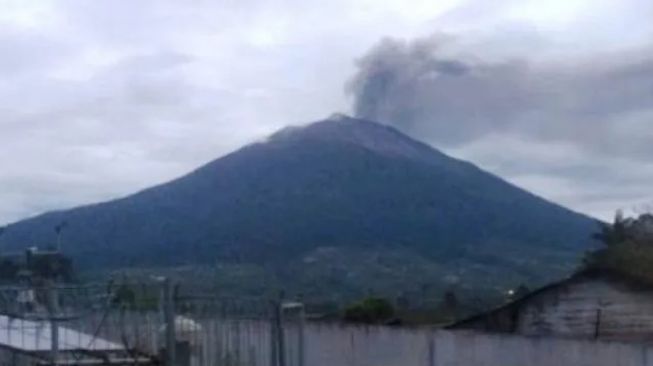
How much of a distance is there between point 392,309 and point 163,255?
64.3 metres

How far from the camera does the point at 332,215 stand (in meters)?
154

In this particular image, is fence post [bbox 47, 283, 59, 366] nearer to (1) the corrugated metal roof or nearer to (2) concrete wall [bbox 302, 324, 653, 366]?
(1) the corrugated metal roof

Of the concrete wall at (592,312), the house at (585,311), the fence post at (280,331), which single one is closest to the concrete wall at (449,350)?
the fence post at (280,331)

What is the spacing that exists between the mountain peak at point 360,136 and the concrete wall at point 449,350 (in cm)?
14207

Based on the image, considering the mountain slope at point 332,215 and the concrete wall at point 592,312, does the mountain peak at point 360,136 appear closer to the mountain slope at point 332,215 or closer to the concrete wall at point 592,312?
the mountain slope at point 332,215

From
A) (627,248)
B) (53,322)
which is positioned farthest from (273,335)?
(627,248)

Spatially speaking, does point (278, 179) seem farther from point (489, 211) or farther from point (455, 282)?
point (455, 282)

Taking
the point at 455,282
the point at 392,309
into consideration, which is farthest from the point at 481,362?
the point at 455,282

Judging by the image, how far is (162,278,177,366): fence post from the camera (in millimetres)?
25750

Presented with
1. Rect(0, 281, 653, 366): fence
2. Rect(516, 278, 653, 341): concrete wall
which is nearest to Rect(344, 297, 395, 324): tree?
Rect(516, 278, 653, 341): concrete wall

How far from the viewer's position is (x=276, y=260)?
128625 mm

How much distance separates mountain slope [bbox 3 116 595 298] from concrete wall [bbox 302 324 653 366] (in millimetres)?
72223

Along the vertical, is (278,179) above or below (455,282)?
above

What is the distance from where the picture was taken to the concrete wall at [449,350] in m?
37.4
